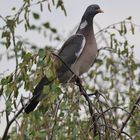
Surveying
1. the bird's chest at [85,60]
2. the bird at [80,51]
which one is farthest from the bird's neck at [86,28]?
the bird's chest at [85,60]

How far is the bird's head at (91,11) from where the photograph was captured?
544 centimetres

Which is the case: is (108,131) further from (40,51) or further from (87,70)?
(87,70)

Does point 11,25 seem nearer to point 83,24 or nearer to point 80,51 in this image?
point 80,51

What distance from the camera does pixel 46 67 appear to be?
2.78 metres

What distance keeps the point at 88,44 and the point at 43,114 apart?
2.27 meters

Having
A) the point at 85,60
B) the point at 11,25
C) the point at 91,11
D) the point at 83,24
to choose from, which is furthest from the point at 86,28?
the point at 11,25

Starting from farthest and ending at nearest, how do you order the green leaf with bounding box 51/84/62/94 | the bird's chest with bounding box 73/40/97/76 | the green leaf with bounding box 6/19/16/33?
1. the bird's chest with bounding box 73/40/97/76
2. the green leaf with bounding box 6/19/16/33
3. the green leaf with bounding box 51/84/62/94

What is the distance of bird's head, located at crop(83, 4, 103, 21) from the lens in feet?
17.9

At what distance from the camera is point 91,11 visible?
5512 millimetres

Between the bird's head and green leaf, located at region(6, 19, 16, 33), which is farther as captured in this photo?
the bird's head

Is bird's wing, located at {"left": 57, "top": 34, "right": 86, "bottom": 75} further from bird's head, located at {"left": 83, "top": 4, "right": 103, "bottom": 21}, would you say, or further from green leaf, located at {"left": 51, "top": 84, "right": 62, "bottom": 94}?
green leaf, located at {"left": 51, "top": 84, "right": 62, "bottom": 94}

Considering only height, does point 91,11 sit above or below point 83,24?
above

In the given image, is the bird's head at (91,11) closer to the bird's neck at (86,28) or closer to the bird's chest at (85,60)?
the bird's neck at (86,28)

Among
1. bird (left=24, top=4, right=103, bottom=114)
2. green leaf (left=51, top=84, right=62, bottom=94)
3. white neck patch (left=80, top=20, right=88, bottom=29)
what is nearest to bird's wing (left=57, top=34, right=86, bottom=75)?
bird (left=24, top=4, right=103, bottom=114)
